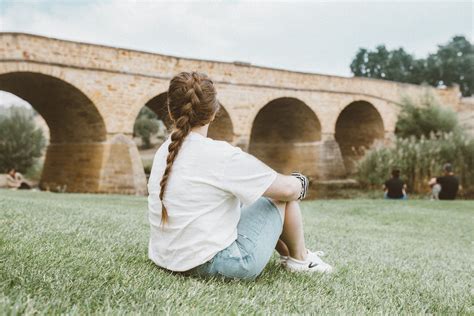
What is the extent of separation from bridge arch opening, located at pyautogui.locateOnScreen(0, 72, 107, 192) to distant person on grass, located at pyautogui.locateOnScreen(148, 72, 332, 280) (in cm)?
1376

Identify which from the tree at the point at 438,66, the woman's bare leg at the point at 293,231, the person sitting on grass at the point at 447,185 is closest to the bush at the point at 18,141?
the person sitting on grass at the point at 447,185

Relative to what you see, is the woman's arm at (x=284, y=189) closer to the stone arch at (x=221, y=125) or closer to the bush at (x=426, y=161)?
the bush at (x=426, y=161)

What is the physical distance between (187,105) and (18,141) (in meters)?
21.3

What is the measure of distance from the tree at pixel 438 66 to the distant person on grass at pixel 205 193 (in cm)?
4575

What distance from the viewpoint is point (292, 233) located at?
9.08ft

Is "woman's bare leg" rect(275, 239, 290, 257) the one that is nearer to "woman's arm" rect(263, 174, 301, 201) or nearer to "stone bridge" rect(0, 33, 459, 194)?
"woman's arm" rect(263, 174, 301, 201)

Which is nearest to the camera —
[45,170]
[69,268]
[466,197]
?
[69,268]

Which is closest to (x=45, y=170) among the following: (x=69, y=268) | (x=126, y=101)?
(x=126, y=101)

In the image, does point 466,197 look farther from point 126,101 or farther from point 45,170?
point 45,170

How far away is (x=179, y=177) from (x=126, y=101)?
1476cm

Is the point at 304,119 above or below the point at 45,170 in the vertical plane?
above

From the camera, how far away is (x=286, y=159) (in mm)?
24094

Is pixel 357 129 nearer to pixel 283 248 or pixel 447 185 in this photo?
pixel 447 185

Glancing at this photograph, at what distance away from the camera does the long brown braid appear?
2.43 meters
